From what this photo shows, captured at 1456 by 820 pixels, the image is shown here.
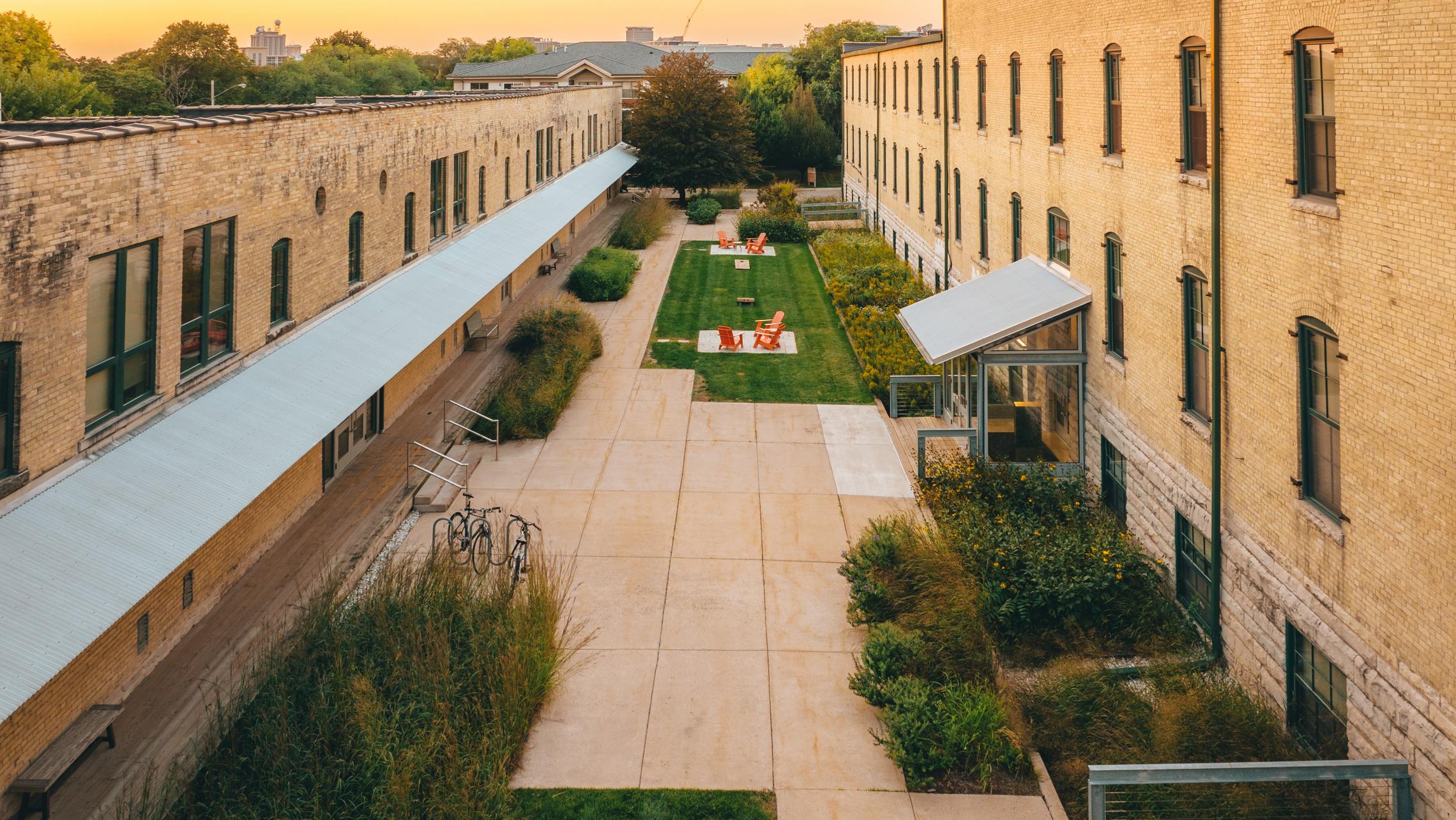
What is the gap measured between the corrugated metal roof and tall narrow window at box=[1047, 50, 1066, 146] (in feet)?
34.7

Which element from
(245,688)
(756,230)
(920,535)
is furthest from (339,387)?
(756,230)

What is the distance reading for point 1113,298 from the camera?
14.9 metres

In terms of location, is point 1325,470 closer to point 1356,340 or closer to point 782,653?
point 1356,340

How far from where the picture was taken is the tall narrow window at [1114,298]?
579 inches

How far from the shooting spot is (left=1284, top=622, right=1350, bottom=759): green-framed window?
8805 mm

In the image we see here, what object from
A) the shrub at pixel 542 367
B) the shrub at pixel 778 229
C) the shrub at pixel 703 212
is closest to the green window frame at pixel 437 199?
the shrub at pixel 542 367

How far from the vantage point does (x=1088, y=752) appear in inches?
381

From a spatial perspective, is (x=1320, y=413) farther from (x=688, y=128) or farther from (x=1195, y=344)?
(x=688, y=128)

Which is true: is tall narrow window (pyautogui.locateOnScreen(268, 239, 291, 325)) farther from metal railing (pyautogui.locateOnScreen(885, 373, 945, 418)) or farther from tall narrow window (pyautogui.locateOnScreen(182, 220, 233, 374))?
metal railing (pyautogui.locateOnScreen(885, 373, 945, 418))

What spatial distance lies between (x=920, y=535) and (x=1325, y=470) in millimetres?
5108

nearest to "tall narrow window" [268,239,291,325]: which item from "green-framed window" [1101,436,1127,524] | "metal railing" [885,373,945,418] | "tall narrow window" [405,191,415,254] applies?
"tall narrow window" [405,191,415,254]

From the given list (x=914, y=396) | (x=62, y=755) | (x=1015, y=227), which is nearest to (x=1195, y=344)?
(x=1015, y=227)

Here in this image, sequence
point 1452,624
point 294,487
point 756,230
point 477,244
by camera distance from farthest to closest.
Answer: point 756,230 < point 477,244 < point 294,487 < point 1452,624

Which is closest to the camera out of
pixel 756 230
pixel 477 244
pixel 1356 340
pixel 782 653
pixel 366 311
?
pixel 1356 340
